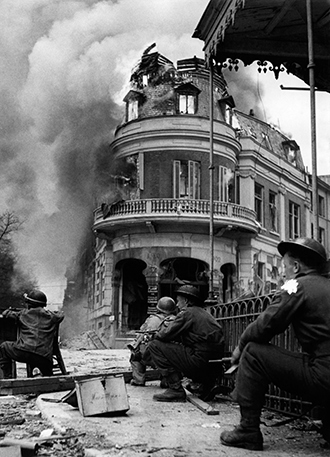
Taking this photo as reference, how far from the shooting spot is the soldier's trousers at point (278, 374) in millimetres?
4574

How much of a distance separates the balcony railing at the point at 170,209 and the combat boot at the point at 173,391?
1888 centimetres

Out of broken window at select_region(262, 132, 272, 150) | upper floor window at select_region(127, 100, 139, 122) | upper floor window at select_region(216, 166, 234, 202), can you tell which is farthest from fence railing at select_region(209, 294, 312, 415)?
broken window at select_region(262, 132, 272, 150)

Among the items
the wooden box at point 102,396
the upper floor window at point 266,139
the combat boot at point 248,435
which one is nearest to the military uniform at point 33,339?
the wooden box at point 102,396

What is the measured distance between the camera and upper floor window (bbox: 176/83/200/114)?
94.8 feet

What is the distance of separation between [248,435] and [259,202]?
27.4m

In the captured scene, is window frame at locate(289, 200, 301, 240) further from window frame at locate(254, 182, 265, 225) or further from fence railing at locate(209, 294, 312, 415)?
fence railing at locate(209, 294, 312, 415)

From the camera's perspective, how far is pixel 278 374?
4699mm

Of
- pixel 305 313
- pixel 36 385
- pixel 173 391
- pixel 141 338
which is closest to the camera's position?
pixel 305 313

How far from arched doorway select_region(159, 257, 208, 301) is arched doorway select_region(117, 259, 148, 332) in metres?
1.55

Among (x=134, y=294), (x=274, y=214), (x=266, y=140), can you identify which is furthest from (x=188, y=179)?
(x=266, y=140)

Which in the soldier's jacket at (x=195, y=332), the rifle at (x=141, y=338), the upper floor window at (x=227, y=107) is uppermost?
the upper floor window at (x=227, y=107)

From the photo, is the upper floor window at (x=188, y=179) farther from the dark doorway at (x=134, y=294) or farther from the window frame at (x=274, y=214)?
the window frame at (x=274, y=214)

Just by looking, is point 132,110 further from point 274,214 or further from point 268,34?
point 268,34

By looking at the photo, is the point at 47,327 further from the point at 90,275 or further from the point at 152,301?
the point at 90,275
